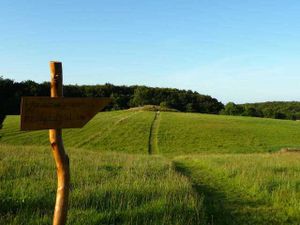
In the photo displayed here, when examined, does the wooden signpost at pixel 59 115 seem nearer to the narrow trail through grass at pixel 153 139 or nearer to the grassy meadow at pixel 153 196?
the grassy meadow at pixel 153 196

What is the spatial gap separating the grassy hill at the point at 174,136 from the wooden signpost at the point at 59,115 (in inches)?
1410

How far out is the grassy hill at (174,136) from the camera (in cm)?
4684

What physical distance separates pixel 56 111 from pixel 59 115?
0.08 meters

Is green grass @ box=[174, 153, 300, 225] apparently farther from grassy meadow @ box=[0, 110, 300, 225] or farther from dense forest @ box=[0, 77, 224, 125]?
dense forest @ box=[0, 77, 224, 125]

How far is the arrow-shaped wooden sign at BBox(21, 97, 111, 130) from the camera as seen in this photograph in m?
5.55

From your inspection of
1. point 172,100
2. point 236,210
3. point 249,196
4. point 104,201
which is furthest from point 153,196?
point 172,100

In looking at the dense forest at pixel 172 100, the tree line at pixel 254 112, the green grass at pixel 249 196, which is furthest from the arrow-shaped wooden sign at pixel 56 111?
the tree line at pixel 254 112

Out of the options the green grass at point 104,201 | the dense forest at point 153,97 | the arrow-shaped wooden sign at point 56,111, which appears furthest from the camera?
the dense forest at point 153,97

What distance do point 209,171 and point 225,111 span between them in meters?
105

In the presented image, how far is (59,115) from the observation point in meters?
5.91

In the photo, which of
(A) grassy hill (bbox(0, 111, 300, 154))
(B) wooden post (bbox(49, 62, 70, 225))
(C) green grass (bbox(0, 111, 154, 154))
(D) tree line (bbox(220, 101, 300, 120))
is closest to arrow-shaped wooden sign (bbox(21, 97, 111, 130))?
(B) wooden post (bbox(49, 62, 70, 225))

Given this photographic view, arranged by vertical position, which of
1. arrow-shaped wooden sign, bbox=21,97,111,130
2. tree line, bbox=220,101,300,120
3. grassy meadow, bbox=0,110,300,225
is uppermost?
arrow-shaped wooden sign, bbox=21,97,111,130

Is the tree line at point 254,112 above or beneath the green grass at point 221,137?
above

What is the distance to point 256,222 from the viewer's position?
9.44 metres
